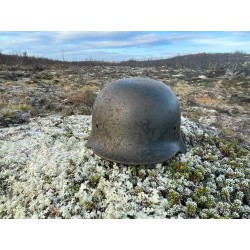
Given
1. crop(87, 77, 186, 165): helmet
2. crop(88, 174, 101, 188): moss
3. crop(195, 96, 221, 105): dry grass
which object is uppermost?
crop(87, 77, 186, 165): helmet

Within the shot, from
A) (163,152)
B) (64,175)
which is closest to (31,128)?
(64,175)

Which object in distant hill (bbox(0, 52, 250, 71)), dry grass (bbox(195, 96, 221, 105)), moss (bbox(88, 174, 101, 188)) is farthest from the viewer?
distant hill (bbox(0, 52, 250, 71))

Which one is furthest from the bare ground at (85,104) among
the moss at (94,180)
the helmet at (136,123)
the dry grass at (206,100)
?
the moss at (94,180)

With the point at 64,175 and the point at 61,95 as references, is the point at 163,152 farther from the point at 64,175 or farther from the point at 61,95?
the point at 61,95

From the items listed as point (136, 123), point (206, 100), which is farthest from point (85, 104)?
point (136, 123)

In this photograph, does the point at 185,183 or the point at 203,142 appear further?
the point at 203,142

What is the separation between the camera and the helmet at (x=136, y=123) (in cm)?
527

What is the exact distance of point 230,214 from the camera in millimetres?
4660

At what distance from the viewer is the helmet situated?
527 centimetres

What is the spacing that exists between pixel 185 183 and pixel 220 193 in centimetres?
66

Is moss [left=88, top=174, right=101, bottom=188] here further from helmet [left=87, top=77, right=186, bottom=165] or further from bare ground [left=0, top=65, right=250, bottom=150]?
bare ground [left=0, top=65, right=250, bottom=150]

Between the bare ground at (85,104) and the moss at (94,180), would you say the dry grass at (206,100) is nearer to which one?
the bare ground at (85,104)

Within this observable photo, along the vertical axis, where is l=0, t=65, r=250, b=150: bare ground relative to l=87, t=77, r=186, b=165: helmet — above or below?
below

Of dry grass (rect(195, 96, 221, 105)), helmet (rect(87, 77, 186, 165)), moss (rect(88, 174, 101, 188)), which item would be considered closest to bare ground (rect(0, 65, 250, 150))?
dry grass (rect(195, 96, 221, 105))
